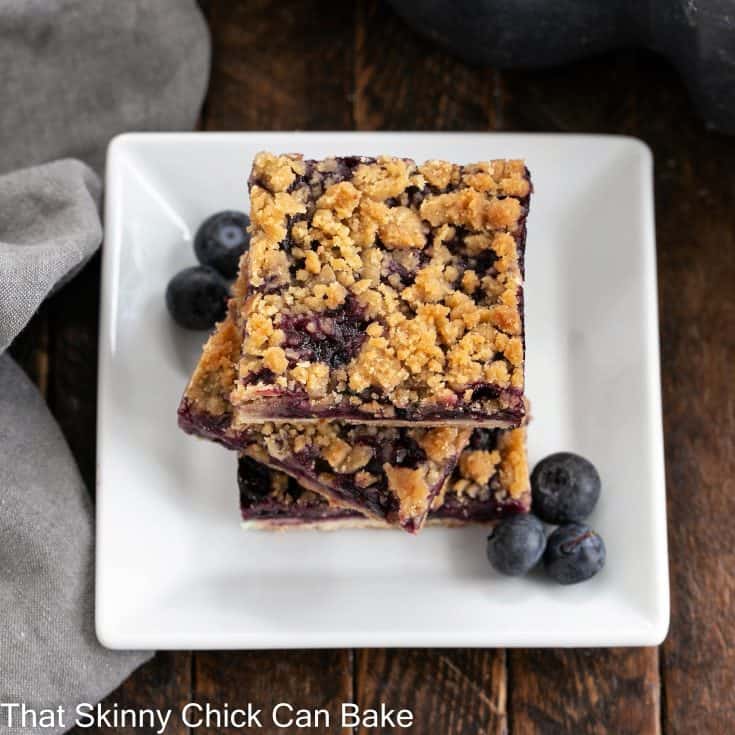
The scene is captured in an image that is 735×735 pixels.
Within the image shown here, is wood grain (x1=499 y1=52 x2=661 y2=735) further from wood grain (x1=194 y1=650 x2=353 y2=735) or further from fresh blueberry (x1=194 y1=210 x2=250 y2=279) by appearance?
fresh blueberry (x1=194 y1=210 x2=250 y2=279)

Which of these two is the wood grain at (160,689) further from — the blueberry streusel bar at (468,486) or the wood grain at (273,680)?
the blueberry streusel bar at (468,486)

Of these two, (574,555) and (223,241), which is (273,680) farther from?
(223,241)

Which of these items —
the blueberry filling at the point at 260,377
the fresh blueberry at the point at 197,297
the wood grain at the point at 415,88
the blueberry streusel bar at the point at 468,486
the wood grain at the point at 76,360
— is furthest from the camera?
the wood grain at the point at 415,88

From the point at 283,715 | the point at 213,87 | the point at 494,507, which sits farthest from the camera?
the point at 213,87

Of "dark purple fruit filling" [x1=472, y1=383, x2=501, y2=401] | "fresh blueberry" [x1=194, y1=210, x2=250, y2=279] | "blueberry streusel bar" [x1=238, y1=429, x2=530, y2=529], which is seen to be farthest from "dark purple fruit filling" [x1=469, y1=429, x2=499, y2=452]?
"fresh blueberry" [x1=194, y1=210, x2=250, y2=279]

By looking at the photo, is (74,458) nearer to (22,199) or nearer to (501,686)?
(22,199)

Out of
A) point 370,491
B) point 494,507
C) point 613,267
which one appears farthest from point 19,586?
point 613,267

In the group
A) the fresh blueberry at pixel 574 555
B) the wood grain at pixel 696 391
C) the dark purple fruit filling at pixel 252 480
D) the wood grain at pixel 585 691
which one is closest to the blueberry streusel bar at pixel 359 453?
the dark purple fruit filling at pixel 252 480
